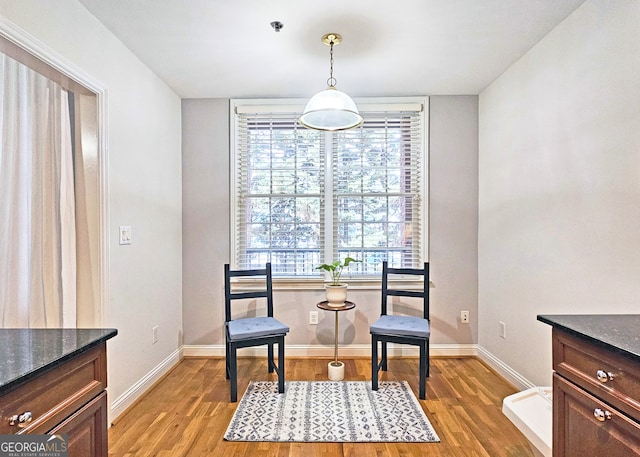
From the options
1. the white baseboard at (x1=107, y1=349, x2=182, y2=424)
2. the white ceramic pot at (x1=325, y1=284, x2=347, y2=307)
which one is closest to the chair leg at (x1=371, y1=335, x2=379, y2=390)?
the white ceramic pot at (x1=325, y1=284, x2=347, y2=307)

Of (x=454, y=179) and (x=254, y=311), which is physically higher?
(x=454, y=179)

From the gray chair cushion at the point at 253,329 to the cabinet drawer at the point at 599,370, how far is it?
183 centimetres

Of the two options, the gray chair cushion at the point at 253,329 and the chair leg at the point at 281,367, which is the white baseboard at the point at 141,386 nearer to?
the gray chair cushion at the point at 253,329

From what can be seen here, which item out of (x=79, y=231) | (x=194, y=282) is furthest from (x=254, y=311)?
(x=79, y=231)

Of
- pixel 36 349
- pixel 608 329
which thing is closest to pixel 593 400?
pixel 608 329

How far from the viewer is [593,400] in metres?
1.17

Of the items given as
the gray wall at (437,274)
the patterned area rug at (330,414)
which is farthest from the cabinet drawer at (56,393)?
the gray wall at (437,274)

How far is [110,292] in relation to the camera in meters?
2.28

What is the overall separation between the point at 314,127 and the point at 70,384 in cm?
203

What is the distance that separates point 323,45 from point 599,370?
238 centimetres

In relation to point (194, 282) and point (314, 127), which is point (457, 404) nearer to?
point (314, 127)

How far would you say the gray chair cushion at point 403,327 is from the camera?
2.63 m

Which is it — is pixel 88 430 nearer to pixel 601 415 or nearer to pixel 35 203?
pixel 35 203

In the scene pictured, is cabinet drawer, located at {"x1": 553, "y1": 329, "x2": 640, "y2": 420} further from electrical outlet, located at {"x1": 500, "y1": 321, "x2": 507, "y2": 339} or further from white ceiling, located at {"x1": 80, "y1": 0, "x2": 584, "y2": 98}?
white ceiling, located at {"x1": 80, "y1": 0, "x2": 584, "y2": 98}
